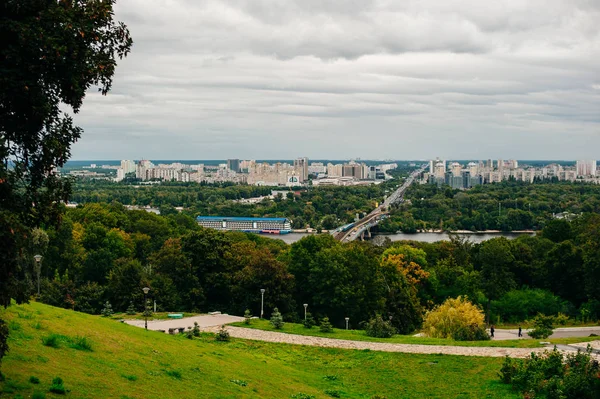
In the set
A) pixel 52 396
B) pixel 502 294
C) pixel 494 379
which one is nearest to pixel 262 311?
pixel 494 379

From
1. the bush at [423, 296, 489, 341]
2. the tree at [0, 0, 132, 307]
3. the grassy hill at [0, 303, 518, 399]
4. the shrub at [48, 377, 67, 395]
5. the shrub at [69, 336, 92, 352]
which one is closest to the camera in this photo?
the tree at [0, 0, 132, 307]

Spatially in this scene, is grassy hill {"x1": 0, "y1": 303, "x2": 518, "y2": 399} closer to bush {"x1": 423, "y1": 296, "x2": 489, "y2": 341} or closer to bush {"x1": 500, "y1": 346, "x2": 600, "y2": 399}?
bush {"x1": 500, "y1": 346, "x2": 600, "y2": 399}

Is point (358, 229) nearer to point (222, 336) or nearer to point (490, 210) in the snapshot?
point (490, 210)

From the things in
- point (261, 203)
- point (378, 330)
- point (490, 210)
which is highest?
point (490, 210)

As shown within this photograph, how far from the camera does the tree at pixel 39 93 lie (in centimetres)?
576

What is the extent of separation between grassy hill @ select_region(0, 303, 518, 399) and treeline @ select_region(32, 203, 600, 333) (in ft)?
24.8

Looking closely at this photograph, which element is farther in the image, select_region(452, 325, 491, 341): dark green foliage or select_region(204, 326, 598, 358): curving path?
select_region(452, 325, 491, 341): dark green foliage

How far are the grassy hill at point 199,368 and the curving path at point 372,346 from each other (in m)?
0.57

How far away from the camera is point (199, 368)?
1054 centimetres

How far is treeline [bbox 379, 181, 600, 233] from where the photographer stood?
268ft

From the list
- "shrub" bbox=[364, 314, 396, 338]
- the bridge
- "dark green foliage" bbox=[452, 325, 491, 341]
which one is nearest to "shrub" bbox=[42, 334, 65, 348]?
"shrub" bbox=[364, 314, 396, 338]

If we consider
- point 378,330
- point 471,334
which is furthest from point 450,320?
point 378,330

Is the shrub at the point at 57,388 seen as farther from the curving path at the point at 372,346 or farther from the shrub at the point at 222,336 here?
the curving path at the point at 372,346

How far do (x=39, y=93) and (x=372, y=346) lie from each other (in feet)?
39.7
